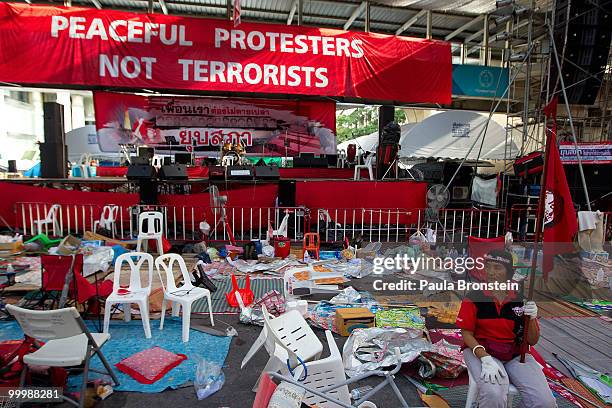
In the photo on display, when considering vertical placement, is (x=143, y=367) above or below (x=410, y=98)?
below

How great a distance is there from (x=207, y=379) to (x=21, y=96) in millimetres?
32199

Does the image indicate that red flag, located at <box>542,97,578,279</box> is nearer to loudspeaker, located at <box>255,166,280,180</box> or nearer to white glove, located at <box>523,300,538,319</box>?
white glove, located at <box>523,300,538,319</box>

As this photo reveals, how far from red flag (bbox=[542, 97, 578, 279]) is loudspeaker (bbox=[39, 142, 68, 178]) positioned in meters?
10.4

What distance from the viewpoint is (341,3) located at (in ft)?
45.6

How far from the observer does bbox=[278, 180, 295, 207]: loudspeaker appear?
30.4ft

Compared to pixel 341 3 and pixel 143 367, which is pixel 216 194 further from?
pixel 341 3

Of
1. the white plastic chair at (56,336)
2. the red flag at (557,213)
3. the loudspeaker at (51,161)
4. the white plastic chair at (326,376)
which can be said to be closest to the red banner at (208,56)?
the loudspeaker at (51,161)

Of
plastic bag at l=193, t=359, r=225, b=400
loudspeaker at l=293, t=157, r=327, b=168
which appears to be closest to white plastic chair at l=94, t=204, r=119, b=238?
plastic bag at l=193, t=359, r=225, b=400

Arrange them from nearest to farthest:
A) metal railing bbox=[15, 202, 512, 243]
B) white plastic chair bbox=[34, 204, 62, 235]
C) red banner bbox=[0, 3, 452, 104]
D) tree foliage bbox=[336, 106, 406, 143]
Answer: white plastic chair bbox=[34, 204, 62, 235]
metal railing bbox=[15, 202, 512, 243]
red banner bbox=[0, 3, 452, 104]
tree foliage bbox=[336, 106, 406, 143]

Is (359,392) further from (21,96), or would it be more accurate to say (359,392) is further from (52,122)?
(21,96)

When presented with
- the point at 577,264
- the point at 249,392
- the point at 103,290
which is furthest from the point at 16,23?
the point at 577,264

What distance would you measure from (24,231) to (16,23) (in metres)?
4.98

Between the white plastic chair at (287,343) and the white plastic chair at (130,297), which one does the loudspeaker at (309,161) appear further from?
the white plastic chair at (287,343)

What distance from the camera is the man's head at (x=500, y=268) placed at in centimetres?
281
